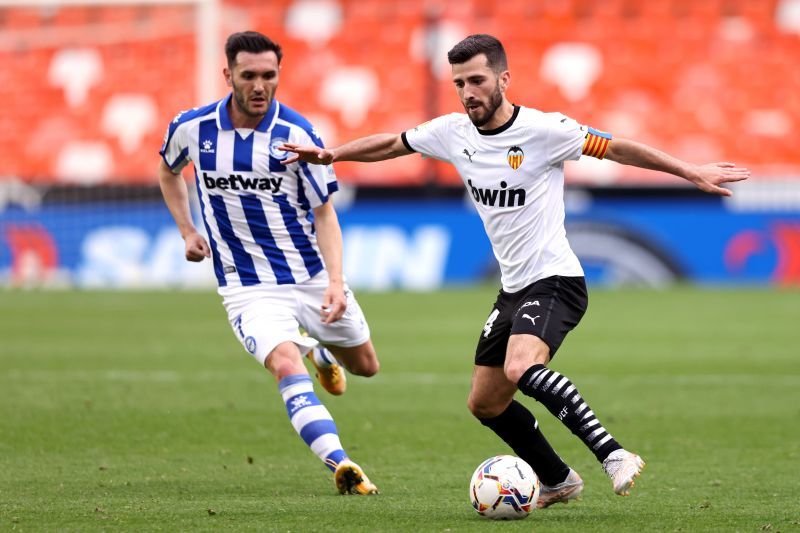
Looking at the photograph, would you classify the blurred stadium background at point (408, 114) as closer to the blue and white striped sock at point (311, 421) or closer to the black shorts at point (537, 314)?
the blue and white striped sock at point (311, 421)

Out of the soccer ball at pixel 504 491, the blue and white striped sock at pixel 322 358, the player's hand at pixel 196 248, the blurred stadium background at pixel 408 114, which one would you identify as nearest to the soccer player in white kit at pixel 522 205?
the soccer ball at pixel 504 491

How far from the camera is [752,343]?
13297 mm

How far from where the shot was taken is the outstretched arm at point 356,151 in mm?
6207

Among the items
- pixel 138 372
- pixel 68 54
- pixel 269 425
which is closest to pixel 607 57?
pixel 68 54

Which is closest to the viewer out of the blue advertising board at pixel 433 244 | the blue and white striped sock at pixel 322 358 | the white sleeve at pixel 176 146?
the white sleeve at pixel 176 146

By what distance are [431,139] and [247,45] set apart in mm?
1052

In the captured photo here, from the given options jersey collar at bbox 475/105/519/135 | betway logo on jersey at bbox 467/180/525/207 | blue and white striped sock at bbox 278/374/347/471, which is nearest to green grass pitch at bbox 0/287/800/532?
blue and white striped sock at bbox 278/374/347/471

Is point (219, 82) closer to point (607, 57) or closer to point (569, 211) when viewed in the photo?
point (569, 211)

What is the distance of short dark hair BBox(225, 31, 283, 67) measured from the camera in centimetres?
639

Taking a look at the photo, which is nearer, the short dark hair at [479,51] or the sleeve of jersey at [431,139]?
the short dark hair at [479,51]

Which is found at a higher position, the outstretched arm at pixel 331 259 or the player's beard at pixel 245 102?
the player's beard at pixel 245 102

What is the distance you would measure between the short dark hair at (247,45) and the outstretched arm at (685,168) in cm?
184

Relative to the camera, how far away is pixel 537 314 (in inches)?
224

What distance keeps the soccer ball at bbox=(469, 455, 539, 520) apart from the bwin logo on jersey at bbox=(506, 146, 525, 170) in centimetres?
136
